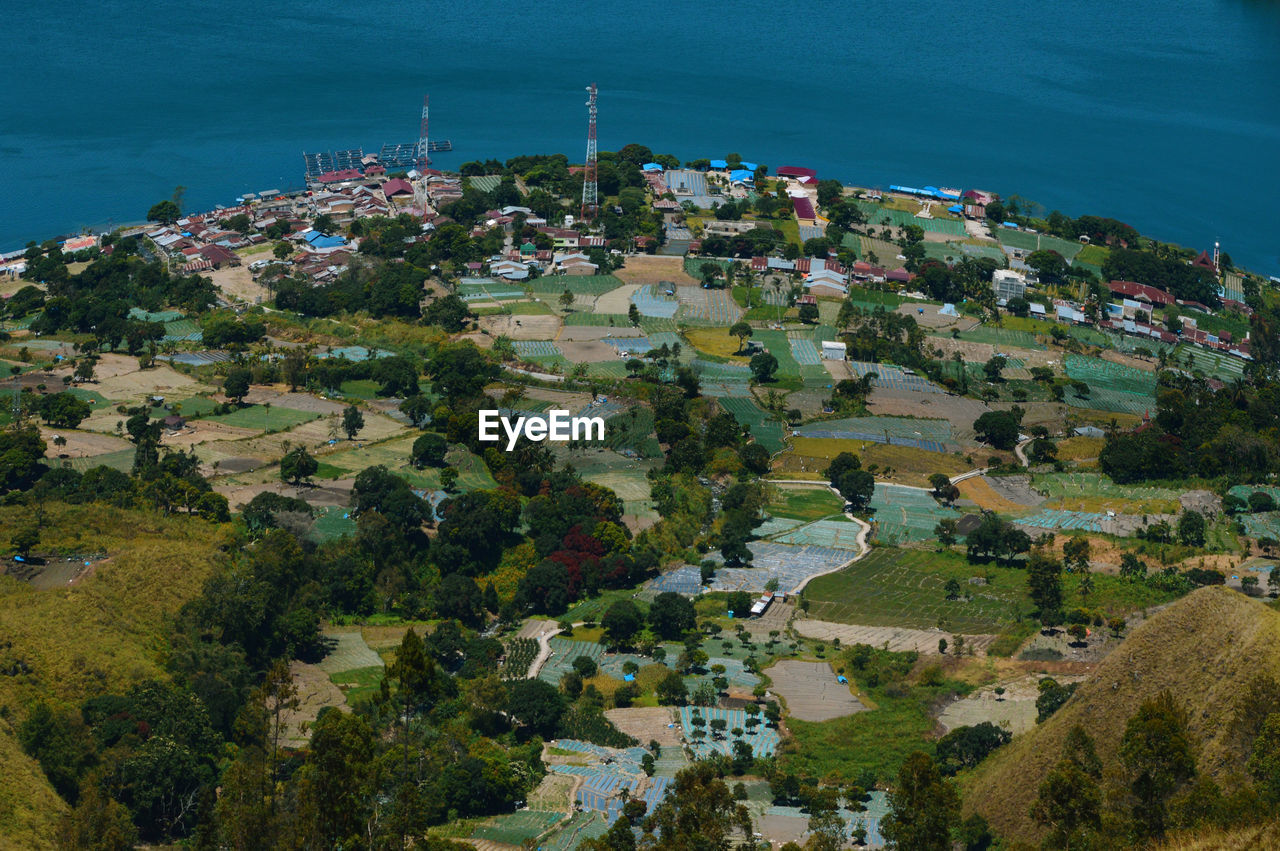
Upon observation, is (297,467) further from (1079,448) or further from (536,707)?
(1079,448)

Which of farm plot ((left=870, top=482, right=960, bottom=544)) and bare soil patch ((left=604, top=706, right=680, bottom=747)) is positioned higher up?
farm plot ((left=870, top=482, right=960, bottom=544))

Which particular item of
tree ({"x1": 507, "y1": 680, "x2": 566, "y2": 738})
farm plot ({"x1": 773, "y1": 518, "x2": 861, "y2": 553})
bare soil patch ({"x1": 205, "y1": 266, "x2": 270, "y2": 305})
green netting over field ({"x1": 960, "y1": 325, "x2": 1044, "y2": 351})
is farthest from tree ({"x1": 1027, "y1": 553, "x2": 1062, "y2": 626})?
bare soil patch ({"x1": 205, "y1": 266, "x2": 270, "y2": 305})

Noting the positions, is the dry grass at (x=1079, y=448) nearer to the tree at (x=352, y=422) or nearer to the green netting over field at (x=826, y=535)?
the green netting over field at (x=826, y=535)

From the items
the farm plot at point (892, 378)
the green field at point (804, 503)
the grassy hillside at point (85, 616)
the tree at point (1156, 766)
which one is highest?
the tree at point (1156, 766)

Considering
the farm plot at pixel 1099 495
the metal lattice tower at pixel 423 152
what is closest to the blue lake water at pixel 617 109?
the metal lattice tower at pixel 423 152

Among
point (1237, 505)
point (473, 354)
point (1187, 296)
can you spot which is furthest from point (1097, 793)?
point (1187, 296)

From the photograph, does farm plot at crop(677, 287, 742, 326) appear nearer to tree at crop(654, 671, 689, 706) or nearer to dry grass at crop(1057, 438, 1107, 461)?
dry grass at crop(1057, 438, 1107, 461)

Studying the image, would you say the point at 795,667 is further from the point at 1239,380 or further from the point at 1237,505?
the point at 1239,380
